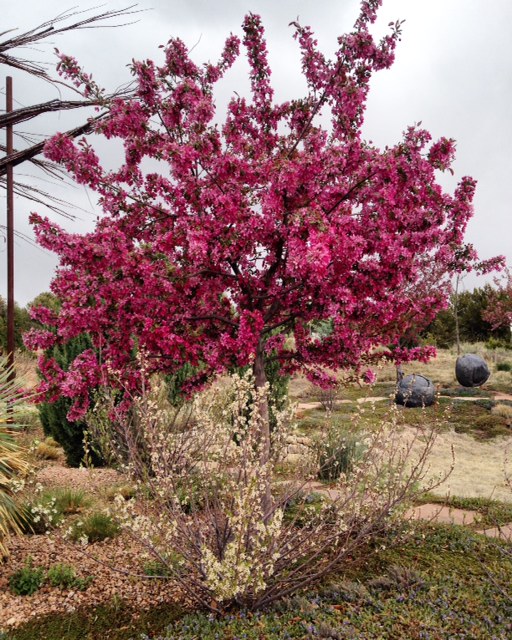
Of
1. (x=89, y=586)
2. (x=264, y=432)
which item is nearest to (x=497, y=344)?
(x=264, y=432)

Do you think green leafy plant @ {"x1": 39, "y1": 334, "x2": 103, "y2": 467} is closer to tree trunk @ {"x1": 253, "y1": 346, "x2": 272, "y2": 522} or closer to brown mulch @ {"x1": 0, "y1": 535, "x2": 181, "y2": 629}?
brown mulch @ {"x1": 0, "y1": 535, "x2": 181, "y2": 629}

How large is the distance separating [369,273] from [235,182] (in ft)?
4.61

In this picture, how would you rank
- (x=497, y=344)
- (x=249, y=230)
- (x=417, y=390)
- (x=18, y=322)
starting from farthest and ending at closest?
(x=497, y=344), (x=18, y=322), (x=417, y=390), (x=249, y=230)

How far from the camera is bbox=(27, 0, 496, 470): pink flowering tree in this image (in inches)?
183

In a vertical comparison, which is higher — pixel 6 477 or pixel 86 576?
pixel 6 477

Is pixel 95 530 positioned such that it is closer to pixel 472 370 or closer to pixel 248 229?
pixel 248 229

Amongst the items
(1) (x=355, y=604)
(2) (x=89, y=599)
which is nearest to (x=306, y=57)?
(1) (x=355, y=604)

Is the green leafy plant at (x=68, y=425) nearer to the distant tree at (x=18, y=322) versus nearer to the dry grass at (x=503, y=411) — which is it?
the dry grass at (x=503, y=411)

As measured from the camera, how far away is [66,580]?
4.95 m

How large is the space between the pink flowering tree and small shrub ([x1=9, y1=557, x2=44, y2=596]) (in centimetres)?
152

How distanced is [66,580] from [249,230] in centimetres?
348

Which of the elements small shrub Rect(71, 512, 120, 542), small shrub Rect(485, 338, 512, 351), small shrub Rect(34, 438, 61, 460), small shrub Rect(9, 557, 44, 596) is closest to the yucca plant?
small shrub Rect(9, 557, 44, 596)

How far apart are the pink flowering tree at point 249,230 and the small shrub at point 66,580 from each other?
4.85 feet

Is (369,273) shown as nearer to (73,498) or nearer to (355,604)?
(355,604)
